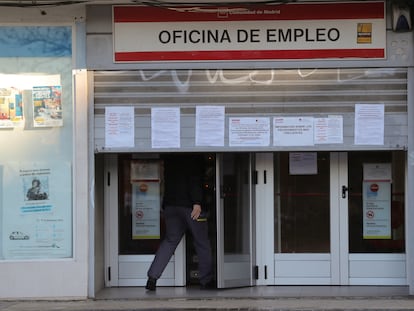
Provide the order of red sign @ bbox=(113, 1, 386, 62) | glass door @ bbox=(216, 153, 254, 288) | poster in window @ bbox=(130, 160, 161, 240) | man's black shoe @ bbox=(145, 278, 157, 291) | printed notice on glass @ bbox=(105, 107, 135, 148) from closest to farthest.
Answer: red sign @ bbox=(113, 1, 386, 62) → printed notice on glass @ bbox=(105, 107, 135, 148) → man's black shoe @ bbox=(145, 278, 157, 291) → glass door @ bbox=(216, 153, 254, 288) → poster in window @ bbox=(130, 160, 161, 240)

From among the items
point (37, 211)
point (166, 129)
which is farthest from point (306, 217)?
point (37, 211)

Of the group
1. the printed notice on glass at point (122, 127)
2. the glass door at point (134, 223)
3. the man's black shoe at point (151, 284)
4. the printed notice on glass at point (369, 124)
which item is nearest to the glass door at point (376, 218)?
the printed notice on glass at point (369, 124)

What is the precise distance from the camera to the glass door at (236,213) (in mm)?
7816

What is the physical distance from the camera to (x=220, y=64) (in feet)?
24.0

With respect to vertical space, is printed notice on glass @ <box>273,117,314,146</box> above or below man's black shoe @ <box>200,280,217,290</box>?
above

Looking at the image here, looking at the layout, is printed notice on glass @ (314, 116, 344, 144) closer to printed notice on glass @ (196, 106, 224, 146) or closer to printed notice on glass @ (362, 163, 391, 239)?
printed notice on glass @ (362, 163, 391, 239)

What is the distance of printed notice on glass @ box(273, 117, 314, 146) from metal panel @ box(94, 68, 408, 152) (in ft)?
0.20

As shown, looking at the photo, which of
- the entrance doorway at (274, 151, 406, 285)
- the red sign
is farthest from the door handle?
the red sign

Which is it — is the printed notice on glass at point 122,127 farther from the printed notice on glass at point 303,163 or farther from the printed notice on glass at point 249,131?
the printed notice on glass at point 303,163

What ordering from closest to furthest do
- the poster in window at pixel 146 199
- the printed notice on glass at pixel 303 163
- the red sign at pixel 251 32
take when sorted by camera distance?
the red sign at pixel 251 32 < the printed notice on glass at pixel 303 163 < the poster in window at pixel 146 199

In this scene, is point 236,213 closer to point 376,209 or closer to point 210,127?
point 210,127

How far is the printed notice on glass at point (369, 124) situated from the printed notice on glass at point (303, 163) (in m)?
0.84

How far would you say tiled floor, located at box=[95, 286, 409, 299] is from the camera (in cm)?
744

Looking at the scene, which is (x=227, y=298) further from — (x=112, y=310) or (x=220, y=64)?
(x=220, y=64)
